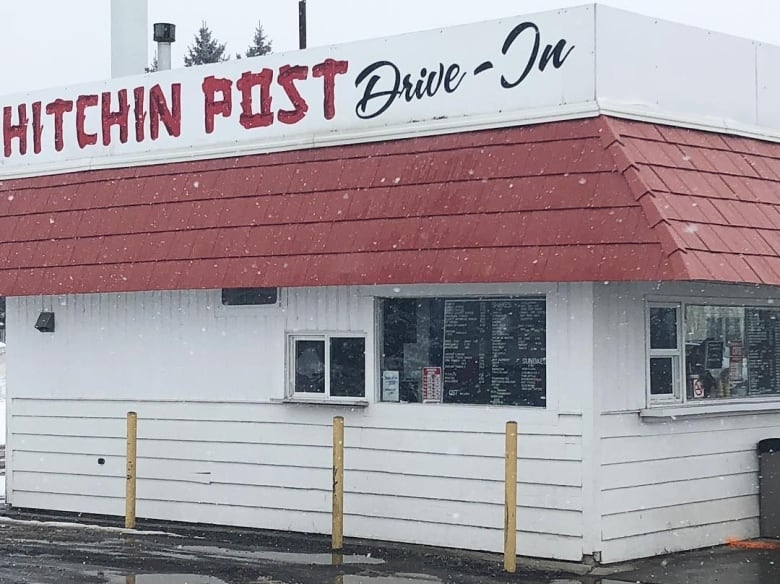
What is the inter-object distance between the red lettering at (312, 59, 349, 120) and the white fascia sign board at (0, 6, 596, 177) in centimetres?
1

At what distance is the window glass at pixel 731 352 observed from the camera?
13.3 metres

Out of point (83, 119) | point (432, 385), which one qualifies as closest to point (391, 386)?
point (432, 385)

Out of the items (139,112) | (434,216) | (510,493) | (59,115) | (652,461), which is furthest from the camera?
(59,115)

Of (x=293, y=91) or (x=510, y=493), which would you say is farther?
(x=293, y=91)

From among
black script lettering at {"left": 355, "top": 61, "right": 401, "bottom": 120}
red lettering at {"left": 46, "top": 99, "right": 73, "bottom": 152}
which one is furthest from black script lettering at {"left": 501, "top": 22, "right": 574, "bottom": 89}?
red lettering at {"left": 46, "top": 99, "right": 73, "bottom": 152}

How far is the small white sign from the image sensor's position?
532 inches

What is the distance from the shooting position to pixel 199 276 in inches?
546

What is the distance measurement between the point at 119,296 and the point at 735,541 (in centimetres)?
694

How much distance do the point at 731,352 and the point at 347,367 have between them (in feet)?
12.2

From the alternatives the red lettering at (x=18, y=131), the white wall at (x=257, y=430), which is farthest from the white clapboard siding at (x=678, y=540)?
the red lettering at (x=18, y=131)

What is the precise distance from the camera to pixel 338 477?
12.9 metres

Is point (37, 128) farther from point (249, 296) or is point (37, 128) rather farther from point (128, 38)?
point (249, 296)

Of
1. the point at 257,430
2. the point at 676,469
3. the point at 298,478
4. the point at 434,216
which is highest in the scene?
the point at 434,216

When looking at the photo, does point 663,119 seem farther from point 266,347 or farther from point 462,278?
point 266,347
